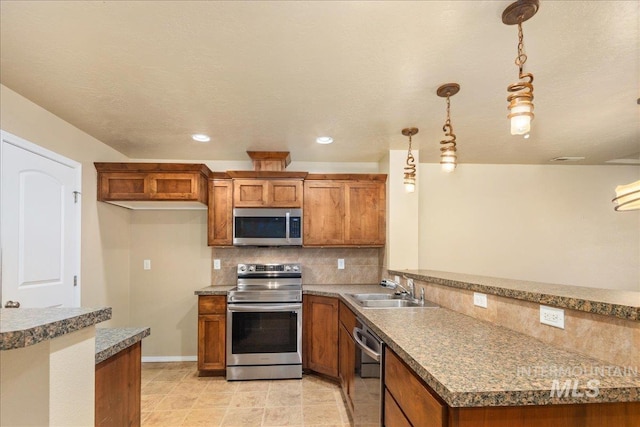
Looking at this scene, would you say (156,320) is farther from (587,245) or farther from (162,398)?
(587,245)

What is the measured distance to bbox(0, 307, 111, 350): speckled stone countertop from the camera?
72 cm

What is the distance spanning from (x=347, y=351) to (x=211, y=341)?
149cm

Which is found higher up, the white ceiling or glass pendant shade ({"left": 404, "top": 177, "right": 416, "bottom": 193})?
the white ceiling

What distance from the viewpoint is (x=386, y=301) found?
2.57 metres

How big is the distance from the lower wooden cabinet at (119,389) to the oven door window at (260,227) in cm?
187

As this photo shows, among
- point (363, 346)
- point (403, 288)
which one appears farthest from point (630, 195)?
point (363, 346)

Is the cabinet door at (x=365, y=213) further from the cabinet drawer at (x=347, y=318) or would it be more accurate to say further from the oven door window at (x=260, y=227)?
the cabinet drawer at (x=347, y=318)

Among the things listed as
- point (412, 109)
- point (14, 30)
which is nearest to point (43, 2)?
point (14, 30)

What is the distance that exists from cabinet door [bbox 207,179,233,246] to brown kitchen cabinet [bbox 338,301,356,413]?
1.46 meters

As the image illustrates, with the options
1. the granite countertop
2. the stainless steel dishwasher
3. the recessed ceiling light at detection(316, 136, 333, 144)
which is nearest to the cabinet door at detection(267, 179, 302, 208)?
the recessed ceiling light at detection(316, 136, 333, 144)

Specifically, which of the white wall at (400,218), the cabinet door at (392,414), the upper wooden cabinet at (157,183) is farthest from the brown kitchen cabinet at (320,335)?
the upper wooden cabinet at (157,183)

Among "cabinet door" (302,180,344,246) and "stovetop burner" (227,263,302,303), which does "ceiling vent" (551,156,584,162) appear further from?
"stovetop burner" (227,263,302,303)

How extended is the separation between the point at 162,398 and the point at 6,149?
7.48 ft

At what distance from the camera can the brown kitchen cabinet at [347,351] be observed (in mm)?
2326
